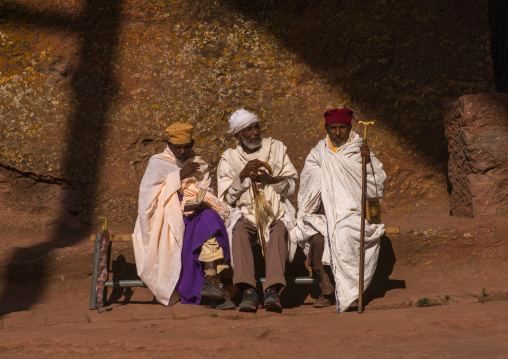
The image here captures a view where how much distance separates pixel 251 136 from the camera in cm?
632

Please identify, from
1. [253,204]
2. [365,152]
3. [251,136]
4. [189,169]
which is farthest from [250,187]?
[365,152]

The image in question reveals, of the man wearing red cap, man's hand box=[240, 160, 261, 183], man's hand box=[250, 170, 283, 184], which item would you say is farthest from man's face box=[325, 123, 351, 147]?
man's hand box=[240, 160, 261, 183]

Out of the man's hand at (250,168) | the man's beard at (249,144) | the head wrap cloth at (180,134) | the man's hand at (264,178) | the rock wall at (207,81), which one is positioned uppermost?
the rock wall at (207,81)

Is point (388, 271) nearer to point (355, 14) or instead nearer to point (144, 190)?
point (144, 190)

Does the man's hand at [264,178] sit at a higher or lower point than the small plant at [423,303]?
higher

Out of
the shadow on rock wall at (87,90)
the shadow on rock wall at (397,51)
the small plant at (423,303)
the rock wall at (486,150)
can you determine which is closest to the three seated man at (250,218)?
the small plant at (423,303)

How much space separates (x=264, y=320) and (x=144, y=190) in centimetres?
163

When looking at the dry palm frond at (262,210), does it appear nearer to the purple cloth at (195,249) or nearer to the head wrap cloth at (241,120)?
the purple cloth at (195,249)

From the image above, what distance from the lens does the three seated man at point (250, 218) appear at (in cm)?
582

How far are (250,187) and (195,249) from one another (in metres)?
0.74

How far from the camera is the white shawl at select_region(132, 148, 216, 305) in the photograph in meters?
6.02

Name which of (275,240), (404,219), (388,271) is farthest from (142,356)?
(404,219)

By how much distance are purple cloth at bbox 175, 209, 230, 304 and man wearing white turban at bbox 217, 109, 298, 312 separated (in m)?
0.11

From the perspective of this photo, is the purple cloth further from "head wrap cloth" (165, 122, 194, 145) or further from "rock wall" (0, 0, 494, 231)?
"rock wall" (0, 0, 494, 231)
